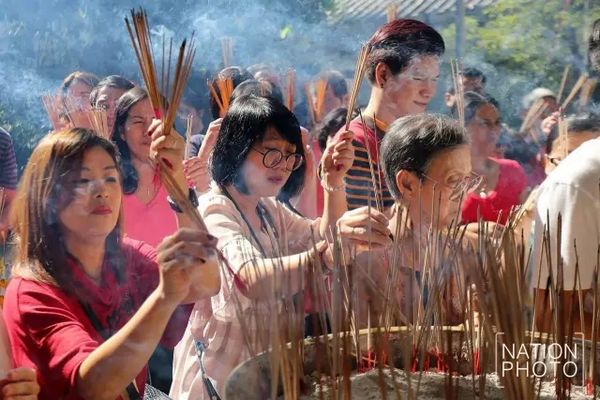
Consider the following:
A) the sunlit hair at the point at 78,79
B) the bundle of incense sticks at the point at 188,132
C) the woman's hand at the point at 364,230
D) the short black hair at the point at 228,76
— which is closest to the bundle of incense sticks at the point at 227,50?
the short black hair at the point at 228,76

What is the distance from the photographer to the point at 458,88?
1936 mm

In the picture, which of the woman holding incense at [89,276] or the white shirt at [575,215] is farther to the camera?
the white shirt at [575,215]

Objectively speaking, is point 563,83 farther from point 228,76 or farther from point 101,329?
point 101,329

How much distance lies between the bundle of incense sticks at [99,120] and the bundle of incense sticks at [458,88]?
0.67 meters

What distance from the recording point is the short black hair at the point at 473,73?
1953mm

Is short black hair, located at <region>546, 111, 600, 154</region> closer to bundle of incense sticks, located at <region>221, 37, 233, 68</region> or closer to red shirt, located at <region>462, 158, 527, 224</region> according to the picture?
red shirt, located at <region>462, 158, 527, 224</region>

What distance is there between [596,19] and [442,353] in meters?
0.81

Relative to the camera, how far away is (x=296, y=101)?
1.83 m

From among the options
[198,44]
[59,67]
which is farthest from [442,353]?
[59,67]

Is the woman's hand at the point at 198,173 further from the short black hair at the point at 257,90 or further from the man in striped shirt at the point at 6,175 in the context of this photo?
the man in striped shirt at the point at 6,175

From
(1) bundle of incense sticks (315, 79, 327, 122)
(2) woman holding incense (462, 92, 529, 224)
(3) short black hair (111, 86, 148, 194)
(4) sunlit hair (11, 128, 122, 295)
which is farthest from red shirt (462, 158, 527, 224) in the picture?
(4) sunlit hair (11, 128, 122, 295)

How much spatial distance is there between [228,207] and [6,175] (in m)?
0.37

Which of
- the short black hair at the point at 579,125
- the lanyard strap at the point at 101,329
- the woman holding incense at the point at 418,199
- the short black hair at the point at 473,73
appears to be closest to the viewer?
the lanyard strap at the point at 101,329

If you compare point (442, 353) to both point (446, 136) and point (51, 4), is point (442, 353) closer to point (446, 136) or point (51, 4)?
point (446, 136)
